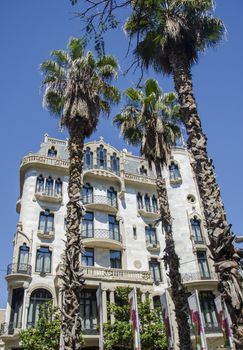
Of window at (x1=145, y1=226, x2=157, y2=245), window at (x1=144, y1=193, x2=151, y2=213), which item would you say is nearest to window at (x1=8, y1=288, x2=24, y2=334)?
window at (x1=145, y1=226, x2=157, y2=245)

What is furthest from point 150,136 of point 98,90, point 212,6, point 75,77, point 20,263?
point 20,263

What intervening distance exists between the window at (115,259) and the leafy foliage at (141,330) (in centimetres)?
637

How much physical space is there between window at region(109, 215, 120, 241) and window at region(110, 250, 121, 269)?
130 cm

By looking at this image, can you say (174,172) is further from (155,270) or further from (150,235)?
(155,270)

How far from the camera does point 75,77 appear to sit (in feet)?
60.0

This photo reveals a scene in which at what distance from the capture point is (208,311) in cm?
3017

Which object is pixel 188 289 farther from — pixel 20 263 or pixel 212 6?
pixel 212 6

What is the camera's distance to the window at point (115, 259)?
31.2 metres

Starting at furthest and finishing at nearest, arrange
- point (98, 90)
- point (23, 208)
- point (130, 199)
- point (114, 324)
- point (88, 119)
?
point (130, 199), point (23, 208), point (114, 324), point (98, 90), point (88, 119)

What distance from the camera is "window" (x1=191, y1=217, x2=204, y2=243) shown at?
33906 millimetres

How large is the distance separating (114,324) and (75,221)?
42.2 ft

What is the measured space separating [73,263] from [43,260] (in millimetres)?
16660

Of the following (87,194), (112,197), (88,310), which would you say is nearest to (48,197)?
(87,194)

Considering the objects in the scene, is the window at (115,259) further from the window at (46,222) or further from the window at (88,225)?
the window at (46,222)
